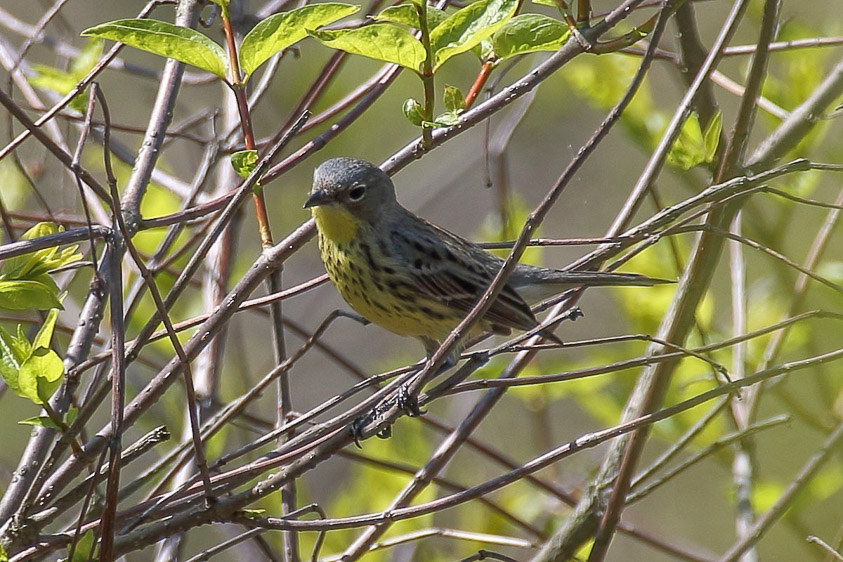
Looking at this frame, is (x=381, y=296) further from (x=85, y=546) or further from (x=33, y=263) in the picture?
(x=85, y=546)

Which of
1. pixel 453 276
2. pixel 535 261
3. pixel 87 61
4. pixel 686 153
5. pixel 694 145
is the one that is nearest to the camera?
pixel 686 153

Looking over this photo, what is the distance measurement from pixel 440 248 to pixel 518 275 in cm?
36

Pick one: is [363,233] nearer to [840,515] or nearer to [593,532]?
[593,532]

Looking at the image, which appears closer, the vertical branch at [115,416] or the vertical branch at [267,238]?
the vertical branch at [115,416]

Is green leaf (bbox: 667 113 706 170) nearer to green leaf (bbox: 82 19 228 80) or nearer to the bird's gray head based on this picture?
green leaf (bbox: 82 19 228 80)

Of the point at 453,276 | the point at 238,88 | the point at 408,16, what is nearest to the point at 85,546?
the point at 238,88

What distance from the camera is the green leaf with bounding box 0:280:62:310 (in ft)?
6.32

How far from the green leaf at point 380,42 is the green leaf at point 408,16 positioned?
0.02 m

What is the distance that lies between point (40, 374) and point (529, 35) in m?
1.18

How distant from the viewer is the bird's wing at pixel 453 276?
12.5ft

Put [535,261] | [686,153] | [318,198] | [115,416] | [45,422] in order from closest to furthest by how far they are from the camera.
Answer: [115,416], [45,422], [686,153], [318,198], [535,261]

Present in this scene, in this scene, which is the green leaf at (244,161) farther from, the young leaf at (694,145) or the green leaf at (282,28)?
the young leaf at (694,145)

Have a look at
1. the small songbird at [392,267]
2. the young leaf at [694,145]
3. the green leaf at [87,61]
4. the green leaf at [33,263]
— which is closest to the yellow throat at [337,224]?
the small songbird at [392,267]

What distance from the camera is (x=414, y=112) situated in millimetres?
1994
